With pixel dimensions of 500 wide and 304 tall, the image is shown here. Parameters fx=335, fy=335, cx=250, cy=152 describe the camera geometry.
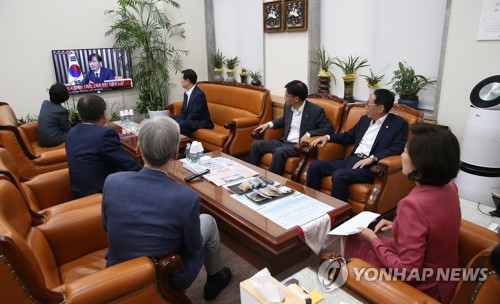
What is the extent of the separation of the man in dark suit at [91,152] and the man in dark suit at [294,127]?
1.43 meters

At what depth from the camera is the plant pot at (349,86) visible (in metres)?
3.71

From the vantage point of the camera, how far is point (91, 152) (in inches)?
83.9

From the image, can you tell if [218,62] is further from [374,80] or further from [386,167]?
[386,167]

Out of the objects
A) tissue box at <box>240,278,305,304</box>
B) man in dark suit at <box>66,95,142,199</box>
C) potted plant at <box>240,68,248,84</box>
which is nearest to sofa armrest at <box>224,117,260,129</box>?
potted plant at <box>240,68,248,84</box>

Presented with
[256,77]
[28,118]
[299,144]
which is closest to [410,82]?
[299,144]

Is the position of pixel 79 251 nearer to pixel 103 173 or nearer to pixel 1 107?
pixel 103 173

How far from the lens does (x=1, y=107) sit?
3.57 meters

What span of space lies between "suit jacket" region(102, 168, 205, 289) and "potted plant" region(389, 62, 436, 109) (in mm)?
2618

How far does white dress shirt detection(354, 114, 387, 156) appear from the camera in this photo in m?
2.80

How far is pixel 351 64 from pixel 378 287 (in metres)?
3.00

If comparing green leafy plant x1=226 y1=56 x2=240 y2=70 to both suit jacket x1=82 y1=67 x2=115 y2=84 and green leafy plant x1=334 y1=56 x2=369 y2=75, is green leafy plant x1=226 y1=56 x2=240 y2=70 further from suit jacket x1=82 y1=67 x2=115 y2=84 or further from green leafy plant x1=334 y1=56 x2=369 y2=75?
green leafy plant x1=334 y1=56 x2=369 y2=75

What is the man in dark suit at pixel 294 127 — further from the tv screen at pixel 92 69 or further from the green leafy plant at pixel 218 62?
the tv screen at pixel 92 69

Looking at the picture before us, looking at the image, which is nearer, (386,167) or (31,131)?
(386,167)

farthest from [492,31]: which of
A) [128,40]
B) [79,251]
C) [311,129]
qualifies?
[128,40]
